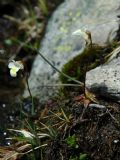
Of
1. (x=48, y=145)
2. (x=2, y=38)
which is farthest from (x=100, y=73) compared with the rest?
(x=2, y=38)

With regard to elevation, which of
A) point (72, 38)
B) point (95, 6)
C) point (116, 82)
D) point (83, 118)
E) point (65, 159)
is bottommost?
point (65, 159)

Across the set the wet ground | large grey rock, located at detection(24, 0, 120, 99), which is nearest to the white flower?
the wet ground

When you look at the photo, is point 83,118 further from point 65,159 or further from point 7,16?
point 7,16

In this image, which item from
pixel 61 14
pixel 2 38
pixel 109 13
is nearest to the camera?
pixel 109 13

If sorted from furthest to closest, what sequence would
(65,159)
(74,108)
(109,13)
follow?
(109,13), (74,108), (65,159)

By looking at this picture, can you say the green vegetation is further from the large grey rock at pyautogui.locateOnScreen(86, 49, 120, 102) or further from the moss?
the moss

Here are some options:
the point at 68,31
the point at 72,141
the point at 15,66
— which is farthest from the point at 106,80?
the point at 68,31

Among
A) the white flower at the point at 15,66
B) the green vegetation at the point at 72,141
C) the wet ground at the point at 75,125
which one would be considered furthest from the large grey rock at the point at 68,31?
the green vegetation at the point at 72,141
